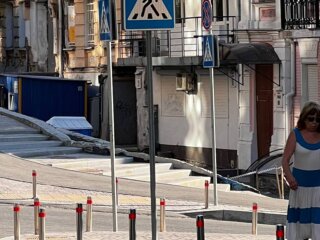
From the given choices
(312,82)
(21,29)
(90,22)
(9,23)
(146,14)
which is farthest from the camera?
(9,23)

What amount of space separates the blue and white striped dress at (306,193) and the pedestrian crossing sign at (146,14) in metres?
1.71

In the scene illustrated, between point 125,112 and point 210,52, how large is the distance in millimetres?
19210

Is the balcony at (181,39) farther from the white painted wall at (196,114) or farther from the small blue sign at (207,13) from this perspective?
the small blue sign at (207,13)

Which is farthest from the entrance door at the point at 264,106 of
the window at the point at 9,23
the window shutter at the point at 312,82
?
the window at the point at 9,23

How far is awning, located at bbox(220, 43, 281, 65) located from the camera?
30.9 metres

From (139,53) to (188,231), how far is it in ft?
69.1

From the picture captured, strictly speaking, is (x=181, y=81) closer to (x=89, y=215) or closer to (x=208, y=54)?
(x=208, y=54)

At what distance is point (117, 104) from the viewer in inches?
1545

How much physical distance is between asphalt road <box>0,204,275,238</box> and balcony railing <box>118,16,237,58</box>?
14.0 meters

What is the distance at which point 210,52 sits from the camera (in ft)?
65.9

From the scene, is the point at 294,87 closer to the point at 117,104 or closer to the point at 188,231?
the point at 117,104

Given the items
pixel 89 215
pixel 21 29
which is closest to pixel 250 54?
pixel 89 215

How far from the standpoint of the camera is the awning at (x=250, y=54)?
3091cm

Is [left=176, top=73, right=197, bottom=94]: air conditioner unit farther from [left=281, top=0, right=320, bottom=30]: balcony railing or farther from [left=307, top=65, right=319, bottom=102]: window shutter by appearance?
[left=307, top=65, right=319, bottom=102]: window shutter
